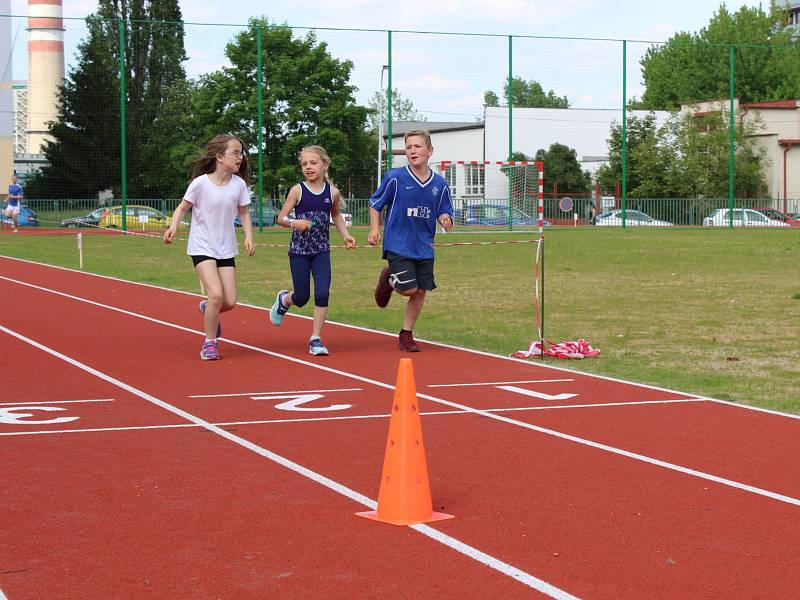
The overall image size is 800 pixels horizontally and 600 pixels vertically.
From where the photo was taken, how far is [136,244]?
3553 centimetres

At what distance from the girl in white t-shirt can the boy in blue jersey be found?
50.2 inches

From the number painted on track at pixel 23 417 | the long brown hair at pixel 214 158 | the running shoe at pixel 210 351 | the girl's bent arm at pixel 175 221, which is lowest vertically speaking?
the number painted on track at pixel 23 417

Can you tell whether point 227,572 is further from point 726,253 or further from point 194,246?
point 726,253

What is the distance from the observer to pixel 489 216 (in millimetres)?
43031

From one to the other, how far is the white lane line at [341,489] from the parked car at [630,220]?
138ft

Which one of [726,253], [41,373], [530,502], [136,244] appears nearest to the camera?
[530,502]

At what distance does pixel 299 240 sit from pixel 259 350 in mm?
1145

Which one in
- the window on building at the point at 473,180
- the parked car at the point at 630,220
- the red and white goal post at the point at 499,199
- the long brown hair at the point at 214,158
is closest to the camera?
the long brown hair at the point at 214,158

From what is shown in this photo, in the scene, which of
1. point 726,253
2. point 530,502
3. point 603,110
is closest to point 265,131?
point 603,110

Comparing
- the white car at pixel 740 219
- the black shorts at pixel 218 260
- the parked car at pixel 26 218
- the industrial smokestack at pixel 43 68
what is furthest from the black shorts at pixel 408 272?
the white car at pixel 740 219

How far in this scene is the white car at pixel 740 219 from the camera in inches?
1989

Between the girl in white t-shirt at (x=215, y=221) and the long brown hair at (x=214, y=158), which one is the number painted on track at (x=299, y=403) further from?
the long brown hair at (x=214, y=158)

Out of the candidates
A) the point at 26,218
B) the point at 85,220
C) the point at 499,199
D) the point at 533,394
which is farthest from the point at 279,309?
the point at 26,218

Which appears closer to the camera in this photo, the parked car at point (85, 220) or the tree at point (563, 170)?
the parked car at point (85, 220)
